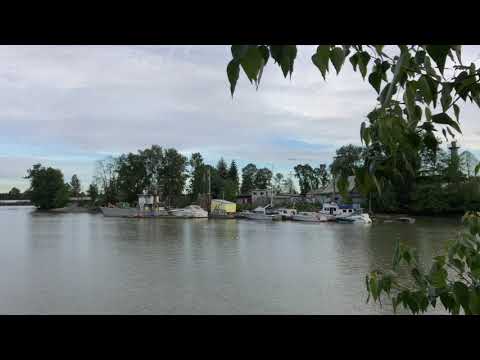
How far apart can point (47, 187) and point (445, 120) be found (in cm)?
6255

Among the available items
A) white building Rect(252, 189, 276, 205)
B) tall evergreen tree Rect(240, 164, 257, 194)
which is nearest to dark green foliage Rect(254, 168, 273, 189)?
tall evergreen tree Rect(240, 164, 257, 194)

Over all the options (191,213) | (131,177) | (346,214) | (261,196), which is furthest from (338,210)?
(131,177)

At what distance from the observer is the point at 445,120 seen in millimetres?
809

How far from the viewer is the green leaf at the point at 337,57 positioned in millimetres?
714

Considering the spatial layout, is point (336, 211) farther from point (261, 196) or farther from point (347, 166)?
point (347, 166)

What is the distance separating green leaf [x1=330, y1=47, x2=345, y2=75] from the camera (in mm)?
714

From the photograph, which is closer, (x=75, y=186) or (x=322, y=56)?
(x=322, y=56)

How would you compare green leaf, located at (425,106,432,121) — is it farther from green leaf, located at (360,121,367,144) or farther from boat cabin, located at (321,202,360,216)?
boat cabin, located at (321,202,360,216)

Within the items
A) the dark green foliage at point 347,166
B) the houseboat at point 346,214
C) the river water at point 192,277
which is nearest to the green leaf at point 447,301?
the dark green foliage at point 347,166

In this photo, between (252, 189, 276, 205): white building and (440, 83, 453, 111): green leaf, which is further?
(252, 189, 276, 205): white building

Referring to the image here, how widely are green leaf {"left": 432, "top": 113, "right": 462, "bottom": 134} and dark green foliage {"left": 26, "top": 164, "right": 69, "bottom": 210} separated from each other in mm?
60483
